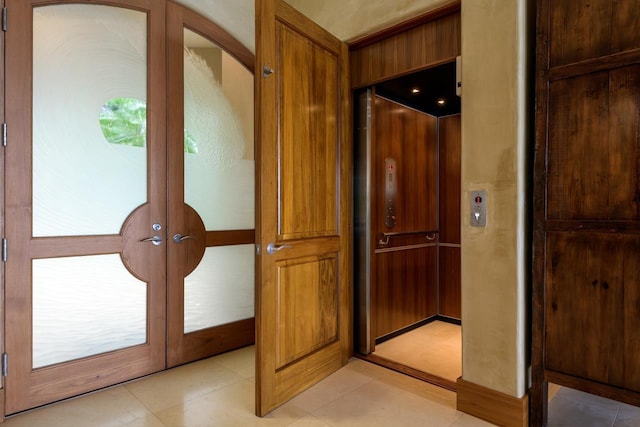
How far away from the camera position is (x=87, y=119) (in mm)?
2316

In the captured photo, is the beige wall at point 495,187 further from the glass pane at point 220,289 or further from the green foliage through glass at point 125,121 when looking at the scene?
the green foliage through glass at point 125,121

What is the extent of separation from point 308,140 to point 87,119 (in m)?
1.39

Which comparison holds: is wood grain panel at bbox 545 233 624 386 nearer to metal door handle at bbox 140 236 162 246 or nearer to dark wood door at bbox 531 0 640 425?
dark wood door at bbox 531 0 640 425

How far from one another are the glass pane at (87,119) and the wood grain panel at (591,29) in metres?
2.48

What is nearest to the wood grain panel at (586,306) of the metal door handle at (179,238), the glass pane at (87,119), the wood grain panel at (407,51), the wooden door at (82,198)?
the wood grain panel at (407,51)

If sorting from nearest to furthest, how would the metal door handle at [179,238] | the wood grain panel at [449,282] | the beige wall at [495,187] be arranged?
1. the beige wall at [495,187]
2. the metal door handle at [179,238]
3. the wood grain panel at [449,282]

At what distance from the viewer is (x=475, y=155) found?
6.74ft

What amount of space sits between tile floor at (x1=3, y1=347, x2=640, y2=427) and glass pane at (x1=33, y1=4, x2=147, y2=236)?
1.03m

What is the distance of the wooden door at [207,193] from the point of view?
8.80 feet

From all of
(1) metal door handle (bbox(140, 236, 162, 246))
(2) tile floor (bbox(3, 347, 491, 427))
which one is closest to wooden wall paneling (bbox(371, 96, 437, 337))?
(2) tile floor (bbox(3, 347, 491, 427))

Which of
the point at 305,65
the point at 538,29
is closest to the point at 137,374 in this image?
the point at 305,65

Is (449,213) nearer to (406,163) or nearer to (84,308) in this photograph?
(406,163)

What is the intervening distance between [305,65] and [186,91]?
3.24 feet

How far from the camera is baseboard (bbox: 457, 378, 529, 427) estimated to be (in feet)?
6.27
